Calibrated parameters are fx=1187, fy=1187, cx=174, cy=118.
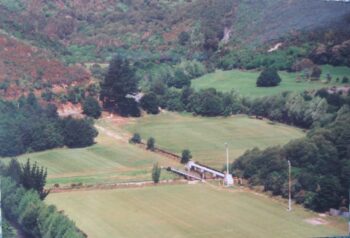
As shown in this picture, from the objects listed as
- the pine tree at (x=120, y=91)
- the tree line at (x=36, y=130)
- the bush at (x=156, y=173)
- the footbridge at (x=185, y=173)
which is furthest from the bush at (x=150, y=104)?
the bush at (x=156, y=173)

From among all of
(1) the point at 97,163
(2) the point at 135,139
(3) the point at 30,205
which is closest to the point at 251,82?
(2) the point at 135,139

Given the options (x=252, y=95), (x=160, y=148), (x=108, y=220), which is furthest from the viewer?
(x=252, y=95)

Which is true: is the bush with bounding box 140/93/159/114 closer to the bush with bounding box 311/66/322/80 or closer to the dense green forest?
the dense green forest

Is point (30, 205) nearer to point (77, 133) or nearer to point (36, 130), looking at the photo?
point (36, 130)

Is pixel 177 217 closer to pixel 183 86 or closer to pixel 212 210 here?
pixel 212 210

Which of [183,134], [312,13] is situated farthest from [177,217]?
[312,13]

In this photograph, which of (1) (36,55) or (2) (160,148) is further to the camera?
(1) (36,55)
